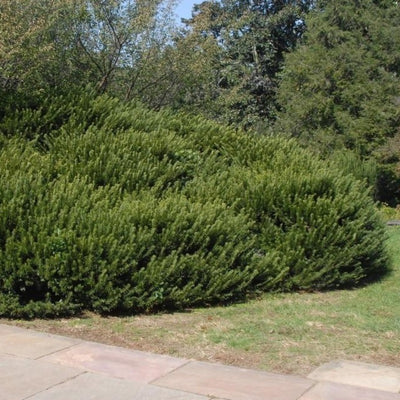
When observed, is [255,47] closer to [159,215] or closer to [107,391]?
[159,215]

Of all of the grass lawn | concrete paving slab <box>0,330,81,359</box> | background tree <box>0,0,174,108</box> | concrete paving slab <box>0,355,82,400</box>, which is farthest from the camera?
background tree <box>0,0,174,108</box>

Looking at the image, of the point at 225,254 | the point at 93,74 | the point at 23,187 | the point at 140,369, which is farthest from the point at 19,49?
the point at 140,369

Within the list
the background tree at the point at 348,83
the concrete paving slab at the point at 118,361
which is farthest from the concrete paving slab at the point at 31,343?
→ the background tree at the point at 348,83

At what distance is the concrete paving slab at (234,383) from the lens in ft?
16.3

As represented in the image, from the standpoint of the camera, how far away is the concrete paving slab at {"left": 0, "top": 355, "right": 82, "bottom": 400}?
16.4 ft

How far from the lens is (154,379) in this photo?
5320 millimetres

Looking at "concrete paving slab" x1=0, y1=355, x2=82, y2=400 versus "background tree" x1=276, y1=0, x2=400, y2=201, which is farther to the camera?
"background tree" x1=276, y1=0, x2=400, y2=201

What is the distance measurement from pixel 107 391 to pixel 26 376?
2.45 ft

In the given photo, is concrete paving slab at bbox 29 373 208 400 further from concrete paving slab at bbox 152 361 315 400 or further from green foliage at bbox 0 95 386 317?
green foliage at bbox 0 95 386 317

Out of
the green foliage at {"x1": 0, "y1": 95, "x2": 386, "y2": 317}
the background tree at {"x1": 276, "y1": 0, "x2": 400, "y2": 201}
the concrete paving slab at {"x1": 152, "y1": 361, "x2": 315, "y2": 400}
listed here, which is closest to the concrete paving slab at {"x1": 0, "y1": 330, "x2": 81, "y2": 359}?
the green foliage at {"x1": 0, "y1": 95, "x2": 386, "y2": 317}

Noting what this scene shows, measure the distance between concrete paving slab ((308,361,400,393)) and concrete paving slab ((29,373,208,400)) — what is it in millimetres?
1169

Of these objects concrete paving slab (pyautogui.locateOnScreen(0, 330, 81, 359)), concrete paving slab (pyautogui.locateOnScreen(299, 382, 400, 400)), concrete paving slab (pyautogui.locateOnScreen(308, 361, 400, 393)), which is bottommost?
concrete paving slab (pyautogui.locateOnScreen(0, 330, 81, 359))

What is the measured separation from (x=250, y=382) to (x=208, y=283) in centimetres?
308

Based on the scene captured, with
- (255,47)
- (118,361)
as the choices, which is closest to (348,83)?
(255,47)
